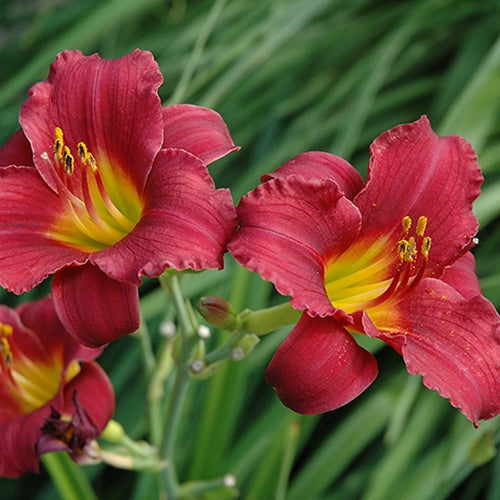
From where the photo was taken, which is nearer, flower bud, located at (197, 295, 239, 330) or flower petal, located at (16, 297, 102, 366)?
flower bud, located at (197, 295, 239, 330)

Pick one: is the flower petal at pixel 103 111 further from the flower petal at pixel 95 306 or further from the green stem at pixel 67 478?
the green stem at pixel 67 478

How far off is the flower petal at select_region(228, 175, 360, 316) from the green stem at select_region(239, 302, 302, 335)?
0.21 ft

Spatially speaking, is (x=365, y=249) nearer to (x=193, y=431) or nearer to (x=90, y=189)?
(x=90, y=189)

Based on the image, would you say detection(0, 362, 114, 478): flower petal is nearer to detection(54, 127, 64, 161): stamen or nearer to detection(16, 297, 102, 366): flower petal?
detection(16, 297, 102, 366): flower petal

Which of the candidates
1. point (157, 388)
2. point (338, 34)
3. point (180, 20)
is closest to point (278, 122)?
point (338, 34)

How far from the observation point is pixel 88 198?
0.75 metres

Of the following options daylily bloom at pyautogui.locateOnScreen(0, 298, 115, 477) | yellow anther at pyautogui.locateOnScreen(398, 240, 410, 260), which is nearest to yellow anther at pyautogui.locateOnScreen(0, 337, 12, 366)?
daylily bloom at pyautogui.locateOnScreen(0, 298, 115, 477)

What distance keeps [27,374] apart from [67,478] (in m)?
0.25

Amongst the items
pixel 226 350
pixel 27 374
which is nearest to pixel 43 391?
pixel 27 374

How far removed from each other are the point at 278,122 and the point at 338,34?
0.26m

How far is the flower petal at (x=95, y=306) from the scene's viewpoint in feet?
2.21

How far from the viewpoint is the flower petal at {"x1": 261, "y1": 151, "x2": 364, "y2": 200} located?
0.76 m

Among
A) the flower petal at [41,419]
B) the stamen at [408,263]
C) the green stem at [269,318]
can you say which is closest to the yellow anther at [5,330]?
the flower petal at [41,419]

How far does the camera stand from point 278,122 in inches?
65.3
